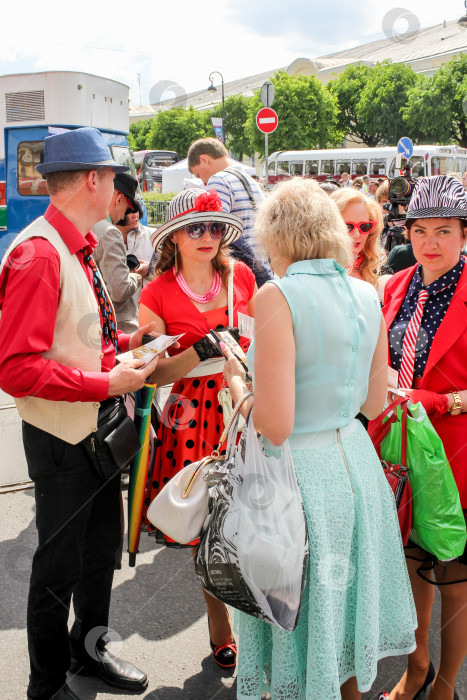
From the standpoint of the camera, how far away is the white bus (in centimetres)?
2489

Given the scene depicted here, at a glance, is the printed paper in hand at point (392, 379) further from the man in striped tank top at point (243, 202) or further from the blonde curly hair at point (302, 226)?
the man in striped tank top at point (243, 202)

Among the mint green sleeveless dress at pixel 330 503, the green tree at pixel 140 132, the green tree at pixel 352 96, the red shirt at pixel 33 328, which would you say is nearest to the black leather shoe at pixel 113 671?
the mint green sleeveless dress at pixel 330 503

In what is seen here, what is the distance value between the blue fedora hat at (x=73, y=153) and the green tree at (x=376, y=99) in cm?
4569

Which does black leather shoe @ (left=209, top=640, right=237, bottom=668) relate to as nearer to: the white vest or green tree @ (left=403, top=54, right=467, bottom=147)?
the white vest

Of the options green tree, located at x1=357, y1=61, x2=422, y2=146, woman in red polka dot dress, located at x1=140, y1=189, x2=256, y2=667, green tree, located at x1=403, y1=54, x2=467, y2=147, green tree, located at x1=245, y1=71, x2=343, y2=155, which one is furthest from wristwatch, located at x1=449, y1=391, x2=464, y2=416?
green tree, located at x1=357, y1=61, x2=422, y2=146

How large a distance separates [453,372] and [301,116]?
4552cm

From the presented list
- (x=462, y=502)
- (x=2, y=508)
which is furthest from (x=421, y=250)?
(x=2, y=508)

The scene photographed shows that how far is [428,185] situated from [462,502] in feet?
3.90

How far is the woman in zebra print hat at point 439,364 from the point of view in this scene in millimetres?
2279

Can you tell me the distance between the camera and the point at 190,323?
276cm

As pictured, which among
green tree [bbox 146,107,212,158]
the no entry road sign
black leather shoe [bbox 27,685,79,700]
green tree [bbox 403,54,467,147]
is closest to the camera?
black leather shoe [bbox 27,685,79,700]

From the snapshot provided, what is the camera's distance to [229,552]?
1.74 meters

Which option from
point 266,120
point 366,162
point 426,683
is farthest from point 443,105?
point 426,683

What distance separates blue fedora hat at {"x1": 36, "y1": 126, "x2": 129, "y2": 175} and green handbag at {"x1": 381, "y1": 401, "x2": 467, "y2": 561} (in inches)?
54.1
